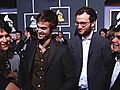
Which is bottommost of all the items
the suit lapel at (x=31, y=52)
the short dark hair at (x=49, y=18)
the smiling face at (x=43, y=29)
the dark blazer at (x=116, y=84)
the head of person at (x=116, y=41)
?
the dark blazer at (x=116, y=84)

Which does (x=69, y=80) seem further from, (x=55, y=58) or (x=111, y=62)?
(x=111, y=62)

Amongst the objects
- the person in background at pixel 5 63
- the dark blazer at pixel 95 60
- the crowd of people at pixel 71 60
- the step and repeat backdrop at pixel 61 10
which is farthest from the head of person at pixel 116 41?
the step and repeat backdrop at pixel 61 10

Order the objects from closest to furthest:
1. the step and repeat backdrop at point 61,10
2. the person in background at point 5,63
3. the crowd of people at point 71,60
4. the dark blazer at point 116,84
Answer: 1. the person in background at point 5,63
2. the dark blazer at point 116,84
3. the crowd of people at point 71,60
4. the step and repeat backdrop at point 61,10

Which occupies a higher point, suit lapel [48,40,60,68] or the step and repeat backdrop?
the step and repeat backdrop

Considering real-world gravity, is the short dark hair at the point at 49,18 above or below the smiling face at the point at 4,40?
above

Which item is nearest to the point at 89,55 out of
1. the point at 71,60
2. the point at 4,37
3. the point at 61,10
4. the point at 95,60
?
the point at 95,60

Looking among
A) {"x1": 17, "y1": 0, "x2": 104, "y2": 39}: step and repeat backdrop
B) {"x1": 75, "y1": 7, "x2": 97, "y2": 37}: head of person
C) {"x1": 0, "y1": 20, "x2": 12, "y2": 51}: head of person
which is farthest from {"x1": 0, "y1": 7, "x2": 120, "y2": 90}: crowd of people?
{"x1": 17, "y1": 0, "x2": 104, "y2": 39}: step and repeat backdrop

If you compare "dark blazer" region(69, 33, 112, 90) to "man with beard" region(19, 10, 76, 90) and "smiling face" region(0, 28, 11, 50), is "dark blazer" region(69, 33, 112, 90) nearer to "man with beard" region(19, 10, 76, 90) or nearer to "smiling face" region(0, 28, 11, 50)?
"man with beard" region(19, 10, 76, 90)

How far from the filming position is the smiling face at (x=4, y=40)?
6.04 feet

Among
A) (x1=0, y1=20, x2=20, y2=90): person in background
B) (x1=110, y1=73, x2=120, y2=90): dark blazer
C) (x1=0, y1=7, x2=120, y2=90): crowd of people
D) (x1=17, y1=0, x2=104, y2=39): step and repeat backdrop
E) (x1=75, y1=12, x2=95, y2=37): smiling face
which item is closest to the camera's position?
(x1=0, y1=20, x2=20, y2=90): person in background

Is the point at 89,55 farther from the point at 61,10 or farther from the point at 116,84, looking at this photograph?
the point at 61,10

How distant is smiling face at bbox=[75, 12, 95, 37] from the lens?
274 centimetres

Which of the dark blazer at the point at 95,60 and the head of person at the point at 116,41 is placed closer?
the head of person at the point at 116,41

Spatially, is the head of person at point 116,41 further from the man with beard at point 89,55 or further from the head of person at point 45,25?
the head of person at point 45,25
